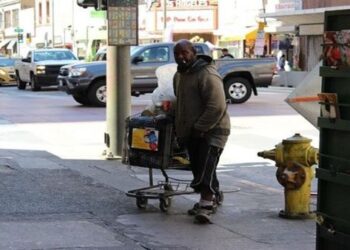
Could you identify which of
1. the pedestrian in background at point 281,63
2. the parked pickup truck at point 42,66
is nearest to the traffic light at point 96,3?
the parked pickup truck at point 42,66

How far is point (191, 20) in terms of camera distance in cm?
5162

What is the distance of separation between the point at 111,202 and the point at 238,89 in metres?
14.4

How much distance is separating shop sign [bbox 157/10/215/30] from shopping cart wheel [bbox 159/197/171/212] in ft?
141

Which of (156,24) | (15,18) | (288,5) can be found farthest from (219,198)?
(15,18)

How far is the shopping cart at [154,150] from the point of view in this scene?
→ 7.54m

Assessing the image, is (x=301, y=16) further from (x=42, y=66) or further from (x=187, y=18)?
(x=187, y=18)

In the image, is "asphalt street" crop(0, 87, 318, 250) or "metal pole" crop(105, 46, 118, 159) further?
"metal pole" crop(105, 46, 118, 159)

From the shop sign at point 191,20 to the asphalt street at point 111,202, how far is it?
3594 centimetres

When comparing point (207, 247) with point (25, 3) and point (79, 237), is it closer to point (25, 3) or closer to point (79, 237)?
point (79, 237)

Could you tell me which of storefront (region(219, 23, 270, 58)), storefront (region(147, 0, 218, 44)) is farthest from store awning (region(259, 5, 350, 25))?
storefront (region(147, 0, 218, 44))

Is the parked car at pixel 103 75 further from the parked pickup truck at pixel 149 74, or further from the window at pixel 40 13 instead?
the window at pixel 40 13

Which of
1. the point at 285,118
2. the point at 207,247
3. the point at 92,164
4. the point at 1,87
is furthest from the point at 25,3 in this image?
the point at 207,247

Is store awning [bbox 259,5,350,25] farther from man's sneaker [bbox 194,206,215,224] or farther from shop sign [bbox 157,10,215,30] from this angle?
man's sneaker [bbox 194,206,215,224]

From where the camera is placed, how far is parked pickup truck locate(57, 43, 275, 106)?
69.3 feet
